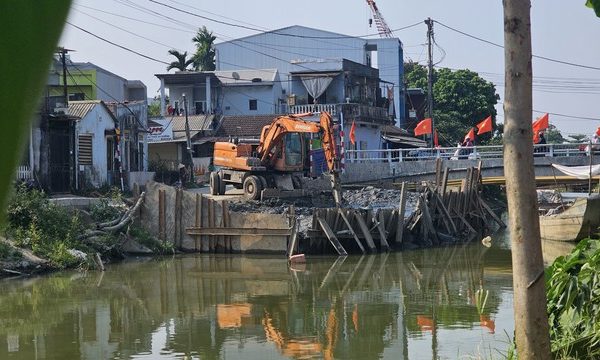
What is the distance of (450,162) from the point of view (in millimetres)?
37938

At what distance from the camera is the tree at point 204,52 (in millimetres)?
63781

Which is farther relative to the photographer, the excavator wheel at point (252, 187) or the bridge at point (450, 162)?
the bridge at point (450, 162)

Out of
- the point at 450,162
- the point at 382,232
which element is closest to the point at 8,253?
the point at 382,232

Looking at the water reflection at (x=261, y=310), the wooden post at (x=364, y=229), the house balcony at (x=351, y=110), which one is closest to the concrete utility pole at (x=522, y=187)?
the water reflection at (x=261, y=310)

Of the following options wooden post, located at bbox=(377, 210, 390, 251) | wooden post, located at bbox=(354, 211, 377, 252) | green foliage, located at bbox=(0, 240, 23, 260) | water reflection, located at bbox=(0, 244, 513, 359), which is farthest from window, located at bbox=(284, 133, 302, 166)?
green foliage, located at bbox=(0, 240, 23, 260)

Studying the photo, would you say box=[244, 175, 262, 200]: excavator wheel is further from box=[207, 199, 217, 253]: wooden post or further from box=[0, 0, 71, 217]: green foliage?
box=[0, 0, 71, 217]: green foliage

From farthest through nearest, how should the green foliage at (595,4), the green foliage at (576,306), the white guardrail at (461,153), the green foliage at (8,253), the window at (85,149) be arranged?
the white guardrail at (461,153)
the window at (85,149)
the green foliage at (8,253)
the green foliage at (576,306)
the green foliage at (595,4)

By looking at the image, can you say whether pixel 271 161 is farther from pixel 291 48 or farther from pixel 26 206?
pixel 291 48

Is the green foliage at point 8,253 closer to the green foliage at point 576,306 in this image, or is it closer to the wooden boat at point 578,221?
the green foliage at point 576,306

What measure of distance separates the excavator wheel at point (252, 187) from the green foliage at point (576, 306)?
22.2 meters

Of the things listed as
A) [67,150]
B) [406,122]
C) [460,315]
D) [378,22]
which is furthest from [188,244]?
[378,22]

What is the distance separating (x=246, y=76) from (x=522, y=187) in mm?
47987


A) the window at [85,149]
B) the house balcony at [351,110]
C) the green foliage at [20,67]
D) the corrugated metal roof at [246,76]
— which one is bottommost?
the green foliage at [20,67]

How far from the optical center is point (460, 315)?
576 inches
